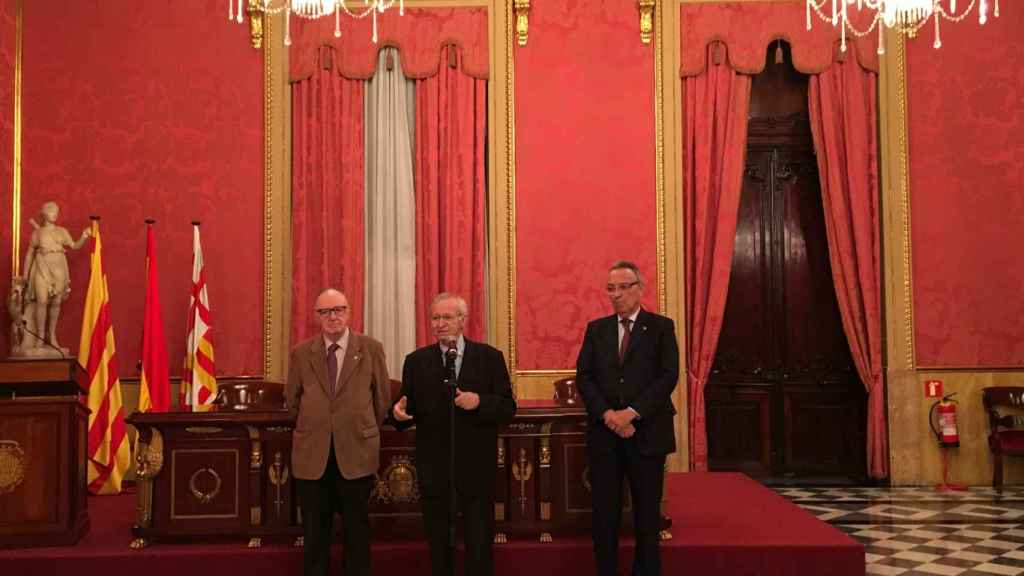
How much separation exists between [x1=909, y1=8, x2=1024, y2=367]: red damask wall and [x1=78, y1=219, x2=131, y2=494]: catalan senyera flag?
6.70 m

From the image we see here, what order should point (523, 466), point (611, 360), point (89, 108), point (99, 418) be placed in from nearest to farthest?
point (611, 360)
point (523, 466)
point (99, 418)
point (89, 108)

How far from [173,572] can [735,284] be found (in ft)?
19.7

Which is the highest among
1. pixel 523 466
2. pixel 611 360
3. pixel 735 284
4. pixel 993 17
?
pixel 993 17

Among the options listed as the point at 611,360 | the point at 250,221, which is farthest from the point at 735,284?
the point at 611,360

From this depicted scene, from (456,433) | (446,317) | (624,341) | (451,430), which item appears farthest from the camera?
(624,341)

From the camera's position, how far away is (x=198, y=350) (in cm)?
830

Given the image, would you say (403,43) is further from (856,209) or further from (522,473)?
(522,473)

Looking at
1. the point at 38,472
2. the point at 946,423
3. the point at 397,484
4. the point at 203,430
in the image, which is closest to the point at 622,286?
the point at 397,484

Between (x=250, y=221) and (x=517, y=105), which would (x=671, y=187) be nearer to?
(x=517, y=105)

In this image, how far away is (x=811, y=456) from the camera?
9.35 metres

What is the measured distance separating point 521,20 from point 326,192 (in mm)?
2307

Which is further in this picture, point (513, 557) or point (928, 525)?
point (928, 525)

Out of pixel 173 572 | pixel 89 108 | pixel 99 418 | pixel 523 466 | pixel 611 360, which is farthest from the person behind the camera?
pixel 89 108

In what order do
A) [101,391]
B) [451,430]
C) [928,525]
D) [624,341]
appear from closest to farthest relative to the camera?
[451,430]
[624,341]
[928,525]
[101,391]
